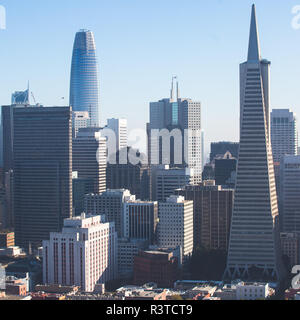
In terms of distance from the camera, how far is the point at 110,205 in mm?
16734

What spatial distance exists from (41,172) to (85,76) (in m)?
17.0

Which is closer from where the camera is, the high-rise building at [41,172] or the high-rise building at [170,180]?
the high-rise building at [41,172]

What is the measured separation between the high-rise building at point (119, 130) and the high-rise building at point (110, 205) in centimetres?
605

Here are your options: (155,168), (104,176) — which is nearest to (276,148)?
(155,168)

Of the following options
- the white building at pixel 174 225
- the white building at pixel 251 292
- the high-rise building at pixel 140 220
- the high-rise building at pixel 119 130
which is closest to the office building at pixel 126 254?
the white building at pixel 174 225

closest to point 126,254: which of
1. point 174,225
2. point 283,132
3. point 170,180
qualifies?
point 174,225

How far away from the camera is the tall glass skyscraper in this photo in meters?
34.7

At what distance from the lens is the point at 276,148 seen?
2403cm

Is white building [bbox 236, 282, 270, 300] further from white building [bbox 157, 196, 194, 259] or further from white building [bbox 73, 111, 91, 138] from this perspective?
white building [bbox 73, 111, 91, 138]

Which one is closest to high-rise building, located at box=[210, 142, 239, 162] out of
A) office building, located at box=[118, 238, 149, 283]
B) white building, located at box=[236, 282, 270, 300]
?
office building, located at box=[118, 238, 149, 283]

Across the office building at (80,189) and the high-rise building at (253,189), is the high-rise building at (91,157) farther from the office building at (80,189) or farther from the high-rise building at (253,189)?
the high-rise building at (253,189)

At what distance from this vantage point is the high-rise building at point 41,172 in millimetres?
18156

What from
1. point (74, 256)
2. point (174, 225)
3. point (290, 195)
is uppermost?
point (290, 195)
